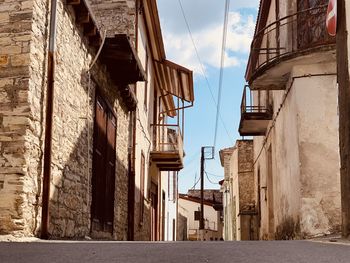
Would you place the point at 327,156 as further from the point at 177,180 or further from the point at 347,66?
the point at 177,180

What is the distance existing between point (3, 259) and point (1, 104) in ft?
10.2

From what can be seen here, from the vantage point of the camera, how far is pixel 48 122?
24.9ft

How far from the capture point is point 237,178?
25.9 meters

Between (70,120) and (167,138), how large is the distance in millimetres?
14864

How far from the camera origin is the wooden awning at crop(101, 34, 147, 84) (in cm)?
1103

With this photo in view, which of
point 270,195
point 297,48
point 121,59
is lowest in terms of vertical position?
point 270,195

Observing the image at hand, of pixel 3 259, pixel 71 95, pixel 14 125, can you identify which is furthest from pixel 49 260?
pixel 71 95

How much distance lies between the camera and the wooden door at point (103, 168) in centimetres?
1052

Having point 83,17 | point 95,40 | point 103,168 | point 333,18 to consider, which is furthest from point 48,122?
point 333,18

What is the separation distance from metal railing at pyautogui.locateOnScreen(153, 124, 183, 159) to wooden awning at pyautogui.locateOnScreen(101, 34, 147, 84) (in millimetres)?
4364

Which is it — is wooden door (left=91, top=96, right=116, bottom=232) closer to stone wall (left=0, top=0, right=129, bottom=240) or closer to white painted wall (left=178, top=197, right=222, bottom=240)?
stone wall (left=0, top=0, right=129, bottom=240)

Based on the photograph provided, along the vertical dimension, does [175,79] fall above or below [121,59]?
above

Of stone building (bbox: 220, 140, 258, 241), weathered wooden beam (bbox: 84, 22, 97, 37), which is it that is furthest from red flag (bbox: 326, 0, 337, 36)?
stone building (bbox: 220, 140, 258, 241)

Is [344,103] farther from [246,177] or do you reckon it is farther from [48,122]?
[246,177]
